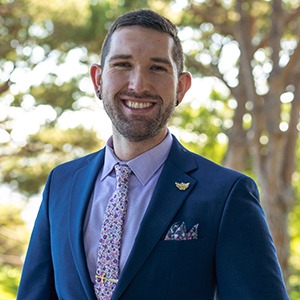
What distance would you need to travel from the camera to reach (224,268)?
1.80 meters

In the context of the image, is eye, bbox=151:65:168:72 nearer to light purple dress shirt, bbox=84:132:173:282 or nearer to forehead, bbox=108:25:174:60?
forehead, bbox=108:25:174:60

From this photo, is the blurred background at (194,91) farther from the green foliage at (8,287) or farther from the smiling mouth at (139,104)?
the smiling mouth at (139,104)

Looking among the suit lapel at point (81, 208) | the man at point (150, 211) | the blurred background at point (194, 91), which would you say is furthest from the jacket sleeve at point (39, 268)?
the blurred background at point (194, 91)

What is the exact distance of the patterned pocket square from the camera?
72.4 inches

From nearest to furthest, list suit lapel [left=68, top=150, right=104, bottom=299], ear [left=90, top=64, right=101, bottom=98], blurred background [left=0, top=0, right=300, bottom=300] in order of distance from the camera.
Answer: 1. suit lapel [left=68, top=150, right=104, bottom=299]
2. ear [left=90, top=64, right=101, bottom=98]
3. blurred background [left=0, top=0, right=300, bottom=300]

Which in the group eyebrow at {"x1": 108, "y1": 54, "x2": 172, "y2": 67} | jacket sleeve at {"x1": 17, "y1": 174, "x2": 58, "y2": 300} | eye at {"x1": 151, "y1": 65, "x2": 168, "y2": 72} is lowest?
jacket sleeve at {"x1": 17, "y1": 174, "x2": 58, "y2": 300}

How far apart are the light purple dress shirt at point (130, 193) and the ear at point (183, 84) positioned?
0.11 metres

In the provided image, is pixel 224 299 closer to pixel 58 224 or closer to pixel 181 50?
pixel 58 224

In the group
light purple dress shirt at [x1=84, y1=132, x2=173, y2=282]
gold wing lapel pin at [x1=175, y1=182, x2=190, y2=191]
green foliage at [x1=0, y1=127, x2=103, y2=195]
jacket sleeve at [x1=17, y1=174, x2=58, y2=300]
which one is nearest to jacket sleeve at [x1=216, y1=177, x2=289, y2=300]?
gold wing lapel pin at [x1=175, y1=182, x2=190, y2=191]

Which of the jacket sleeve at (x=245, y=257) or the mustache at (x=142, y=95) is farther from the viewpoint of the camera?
the mustache at (x=142, y=95)

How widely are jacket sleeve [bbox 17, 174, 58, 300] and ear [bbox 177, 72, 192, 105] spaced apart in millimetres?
503

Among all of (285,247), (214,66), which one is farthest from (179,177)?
(214,66)

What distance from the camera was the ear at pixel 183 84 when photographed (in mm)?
2062

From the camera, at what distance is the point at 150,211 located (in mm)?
1900
